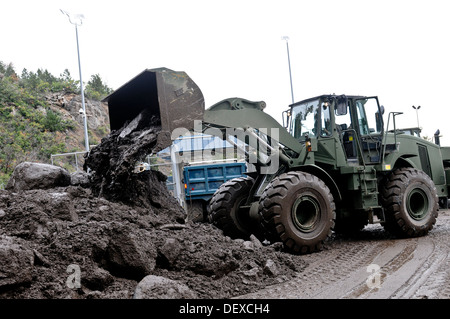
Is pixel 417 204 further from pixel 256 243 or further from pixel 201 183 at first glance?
pixel 201 183

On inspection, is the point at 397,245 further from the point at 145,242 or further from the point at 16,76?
the point at 16,76

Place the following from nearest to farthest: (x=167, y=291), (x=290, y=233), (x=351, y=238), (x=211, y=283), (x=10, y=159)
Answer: (x=167, y=291) < (x=211, y=283) < (x=290, y=233) < (x=351, y=238) < (x=10, y=159)

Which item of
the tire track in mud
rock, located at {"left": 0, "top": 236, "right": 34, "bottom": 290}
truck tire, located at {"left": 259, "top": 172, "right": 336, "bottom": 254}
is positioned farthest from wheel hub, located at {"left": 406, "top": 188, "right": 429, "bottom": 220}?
rock, located at {"left": 0, "top": 236, "right": 34, "bottom": 290}

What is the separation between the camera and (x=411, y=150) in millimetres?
9867

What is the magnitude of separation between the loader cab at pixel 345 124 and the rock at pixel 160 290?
4835 mm

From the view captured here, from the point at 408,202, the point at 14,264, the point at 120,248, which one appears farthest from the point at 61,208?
the point at 408,202

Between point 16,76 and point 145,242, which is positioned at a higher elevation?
point 16,76

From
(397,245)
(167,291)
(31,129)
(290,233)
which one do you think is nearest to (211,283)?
(167,291)

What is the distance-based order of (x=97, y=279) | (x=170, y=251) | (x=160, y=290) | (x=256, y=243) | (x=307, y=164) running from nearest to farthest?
(x=160, y=290) → (x=97, y=279) → (x=170, y=251) → (x=256, y=243) → (x=307, y=164)

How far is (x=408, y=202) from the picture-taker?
351 inches

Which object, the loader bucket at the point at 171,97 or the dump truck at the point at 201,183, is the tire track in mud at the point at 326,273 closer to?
the loader bucket at the point at 171,97

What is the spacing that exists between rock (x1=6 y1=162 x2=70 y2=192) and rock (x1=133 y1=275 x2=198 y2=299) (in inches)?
146

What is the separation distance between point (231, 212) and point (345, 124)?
283 cm
